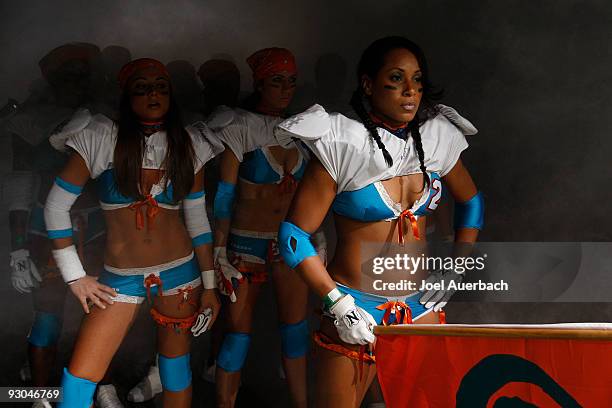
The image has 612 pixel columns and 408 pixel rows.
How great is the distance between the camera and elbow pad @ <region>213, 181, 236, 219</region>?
11.5ft

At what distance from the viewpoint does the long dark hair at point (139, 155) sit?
3246mm

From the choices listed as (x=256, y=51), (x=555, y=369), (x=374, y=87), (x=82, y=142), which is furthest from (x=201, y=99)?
(x=555, y=369)

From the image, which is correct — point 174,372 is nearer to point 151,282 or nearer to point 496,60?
point 151,282

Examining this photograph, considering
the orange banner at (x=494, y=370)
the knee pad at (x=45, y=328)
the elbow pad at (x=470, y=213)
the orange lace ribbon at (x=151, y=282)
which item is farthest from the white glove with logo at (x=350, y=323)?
the knee pad at (x=45, y=328)

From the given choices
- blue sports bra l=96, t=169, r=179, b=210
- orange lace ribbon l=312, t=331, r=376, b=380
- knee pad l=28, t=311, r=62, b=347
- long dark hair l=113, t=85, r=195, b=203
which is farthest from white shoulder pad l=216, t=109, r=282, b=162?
knee pad l=28, t=311, r=62, b=347

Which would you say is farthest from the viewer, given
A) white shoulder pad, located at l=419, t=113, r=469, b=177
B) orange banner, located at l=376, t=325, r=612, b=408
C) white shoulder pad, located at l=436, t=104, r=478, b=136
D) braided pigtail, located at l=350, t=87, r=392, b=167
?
white shoulder pad, located at l=436, t=104, r=478, b=136

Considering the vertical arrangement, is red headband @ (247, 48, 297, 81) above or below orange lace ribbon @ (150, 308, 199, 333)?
above

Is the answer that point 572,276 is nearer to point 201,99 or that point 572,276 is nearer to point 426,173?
point 426,173

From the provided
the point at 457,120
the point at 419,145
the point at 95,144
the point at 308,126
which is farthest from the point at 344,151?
the point at 95,144

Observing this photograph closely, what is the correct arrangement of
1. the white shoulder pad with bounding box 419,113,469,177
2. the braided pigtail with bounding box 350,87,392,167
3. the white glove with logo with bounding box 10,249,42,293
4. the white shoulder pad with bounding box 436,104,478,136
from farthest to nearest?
the white glove with logo with bounding box 10,249,42,293 → the white shoulder pad with bounding box 436,104,478,136 → the white shoulder pad with bounding box 419,113,469,177 → the braided pigtail with bounding box 350,87,392,167

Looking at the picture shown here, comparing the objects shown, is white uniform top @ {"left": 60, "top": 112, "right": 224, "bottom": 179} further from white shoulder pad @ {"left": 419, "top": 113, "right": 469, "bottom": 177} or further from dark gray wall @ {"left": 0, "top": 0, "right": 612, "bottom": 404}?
white shoulder pad @ {"left": 419, "top": 113, "right": 469, "bottom": 177}

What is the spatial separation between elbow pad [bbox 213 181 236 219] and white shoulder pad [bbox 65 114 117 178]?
1.55 ft

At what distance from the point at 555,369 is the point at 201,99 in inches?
73.6

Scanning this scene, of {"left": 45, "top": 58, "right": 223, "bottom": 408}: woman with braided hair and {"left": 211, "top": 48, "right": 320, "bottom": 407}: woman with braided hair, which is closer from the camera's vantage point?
{"left": 45, "top": 58, "right": 223, "bottom": 408}: woman with braided hair
